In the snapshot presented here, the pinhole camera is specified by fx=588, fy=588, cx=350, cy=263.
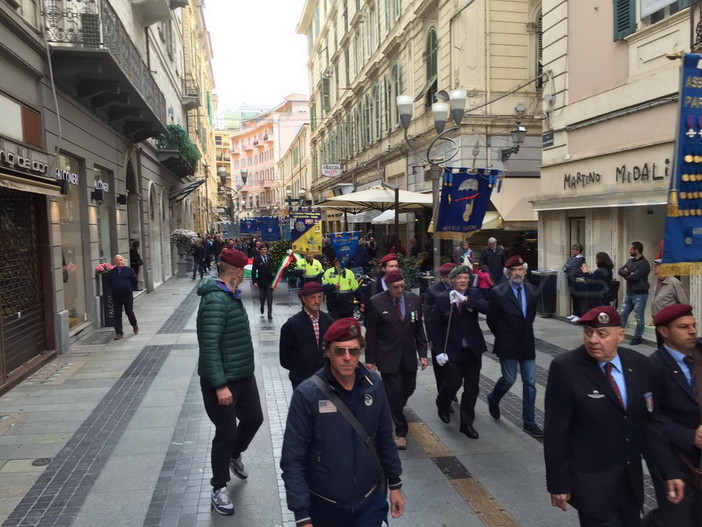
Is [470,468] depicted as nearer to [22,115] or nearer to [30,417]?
[30,417]

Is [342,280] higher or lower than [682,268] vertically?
lower

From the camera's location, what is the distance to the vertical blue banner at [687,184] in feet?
14.3

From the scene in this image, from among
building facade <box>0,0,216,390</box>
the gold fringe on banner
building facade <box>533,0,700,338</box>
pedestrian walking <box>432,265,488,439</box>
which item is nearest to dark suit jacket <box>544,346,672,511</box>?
the gold fringe on banner

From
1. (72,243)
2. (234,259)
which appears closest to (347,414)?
(234,259)

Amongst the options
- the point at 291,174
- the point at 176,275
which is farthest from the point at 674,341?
the point at 291,174

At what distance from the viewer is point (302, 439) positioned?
9.50 ft

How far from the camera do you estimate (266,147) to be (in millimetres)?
91375

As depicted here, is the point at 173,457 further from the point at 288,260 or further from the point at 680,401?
the point at 288,260

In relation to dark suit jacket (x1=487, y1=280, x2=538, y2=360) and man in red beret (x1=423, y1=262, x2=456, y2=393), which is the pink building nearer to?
man in red beret (x1=423, y1=262, x2=456, y2=393)

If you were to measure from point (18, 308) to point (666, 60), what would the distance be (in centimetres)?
1096

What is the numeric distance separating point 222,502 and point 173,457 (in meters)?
1.36

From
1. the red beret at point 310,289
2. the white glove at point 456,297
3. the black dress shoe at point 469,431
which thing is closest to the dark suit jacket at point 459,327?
the white glove at point 456,297

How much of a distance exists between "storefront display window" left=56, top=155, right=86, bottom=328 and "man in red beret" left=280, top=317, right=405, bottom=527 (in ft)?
31.1

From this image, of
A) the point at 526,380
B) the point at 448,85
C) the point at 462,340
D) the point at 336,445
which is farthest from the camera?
the point at 448,85
